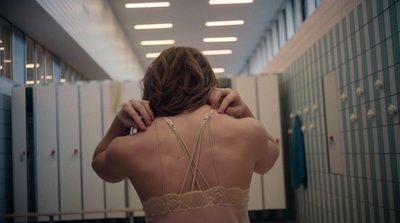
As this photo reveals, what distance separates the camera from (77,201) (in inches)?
235

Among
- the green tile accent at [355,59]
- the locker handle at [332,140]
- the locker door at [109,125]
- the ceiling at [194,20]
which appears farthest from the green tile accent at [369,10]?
the locker door at [109,125]

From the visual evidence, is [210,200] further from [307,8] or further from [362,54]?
[307,8]

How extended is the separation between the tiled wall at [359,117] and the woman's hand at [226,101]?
2.19 m

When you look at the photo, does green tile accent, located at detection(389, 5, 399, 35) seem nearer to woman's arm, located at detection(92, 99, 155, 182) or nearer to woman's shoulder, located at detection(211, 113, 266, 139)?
woman's shoulder, located at detection(211, 113, 266, 139)

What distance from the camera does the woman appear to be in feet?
4.24

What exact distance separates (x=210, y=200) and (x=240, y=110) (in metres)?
0.35

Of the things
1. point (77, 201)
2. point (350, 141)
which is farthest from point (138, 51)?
Answer: point (350, 141)

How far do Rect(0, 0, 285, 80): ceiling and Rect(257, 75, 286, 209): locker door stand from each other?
967 mm

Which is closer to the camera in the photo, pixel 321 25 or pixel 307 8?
pixel 321 25

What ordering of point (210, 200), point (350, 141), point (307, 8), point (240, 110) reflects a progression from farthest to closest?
point (307, 8)
point (350, 141)
point (240, 110)
point (210, 200)

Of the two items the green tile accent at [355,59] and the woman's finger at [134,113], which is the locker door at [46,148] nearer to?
the green tile accent at [355,59]

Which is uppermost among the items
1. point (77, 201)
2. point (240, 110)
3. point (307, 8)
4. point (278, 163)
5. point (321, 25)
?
point (307, 8)

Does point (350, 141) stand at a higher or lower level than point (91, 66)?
lower

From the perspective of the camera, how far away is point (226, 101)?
1.37 metres
